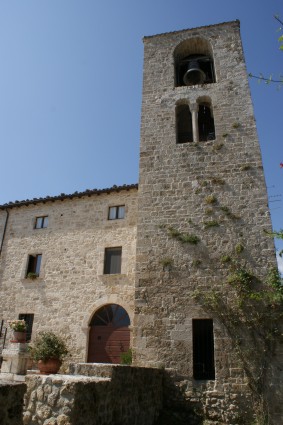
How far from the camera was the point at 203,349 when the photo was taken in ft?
30.6

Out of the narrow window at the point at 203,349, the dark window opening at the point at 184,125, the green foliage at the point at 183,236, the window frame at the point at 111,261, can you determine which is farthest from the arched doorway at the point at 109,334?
the dark window opening at the point at 184,125

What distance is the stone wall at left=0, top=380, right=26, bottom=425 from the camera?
10.0ft

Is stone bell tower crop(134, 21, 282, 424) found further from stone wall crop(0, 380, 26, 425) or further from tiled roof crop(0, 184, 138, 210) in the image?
stone wall crop(0, 380, 26, 425)

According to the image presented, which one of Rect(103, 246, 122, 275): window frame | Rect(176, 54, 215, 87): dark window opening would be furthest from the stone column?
Rect(103, 246, 122, 275): window frame

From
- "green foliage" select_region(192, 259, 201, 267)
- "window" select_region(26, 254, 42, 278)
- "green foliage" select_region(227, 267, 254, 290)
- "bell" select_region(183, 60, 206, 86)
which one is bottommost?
"green foliage" select_region(227, 267, 254, 290)

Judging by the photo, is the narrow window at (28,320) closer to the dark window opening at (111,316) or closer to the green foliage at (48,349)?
the dark window opening at (111,316)

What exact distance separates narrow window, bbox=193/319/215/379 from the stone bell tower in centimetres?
3

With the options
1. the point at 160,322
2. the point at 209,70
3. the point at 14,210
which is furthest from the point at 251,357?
the point at 14,210

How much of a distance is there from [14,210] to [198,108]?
1048 cm

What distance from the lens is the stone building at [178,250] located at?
29.1 ft

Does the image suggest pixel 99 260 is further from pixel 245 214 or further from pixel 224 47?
pixel 224 47

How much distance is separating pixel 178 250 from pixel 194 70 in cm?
750

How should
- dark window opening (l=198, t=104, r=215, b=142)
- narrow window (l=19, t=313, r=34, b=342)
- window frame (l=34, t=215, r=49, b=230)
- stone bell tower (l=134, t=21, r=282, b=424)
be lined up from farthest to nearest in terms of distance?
window frame (l=34, t=215, r=49, b=230) → narrow window (l=19, t=313, r=34, b=342) → dark window opening (l=198, t=104, r=215, b=142) → stone bell tower (l=134, t=21, r=282, b=424)

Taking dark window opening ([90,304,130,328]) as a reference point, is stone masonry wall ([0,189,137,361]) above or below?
above
